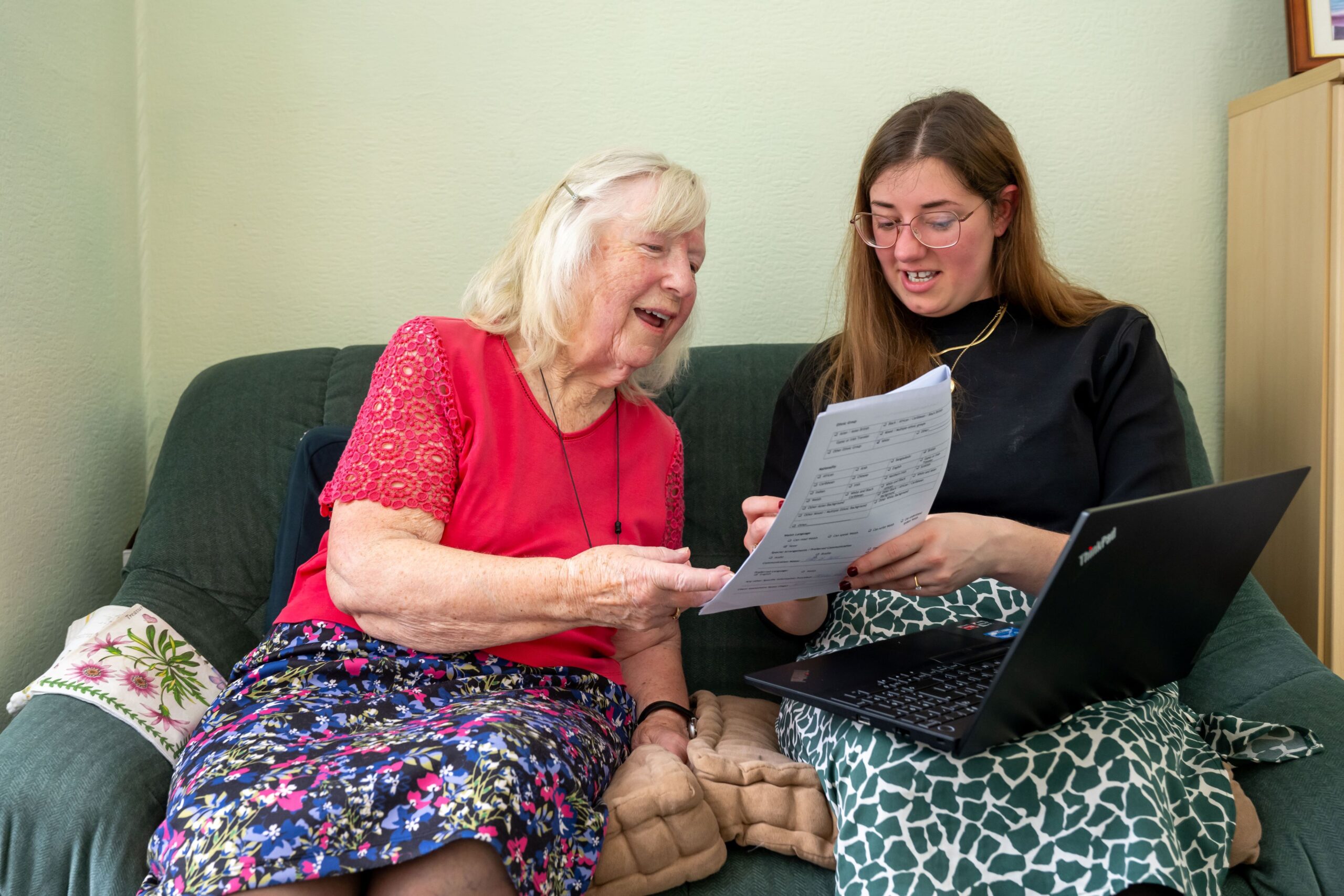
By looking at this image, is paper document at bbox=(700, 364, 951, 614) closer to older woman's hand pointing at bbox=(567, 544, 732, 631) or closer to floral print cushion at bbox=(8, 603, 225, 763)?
older woman's hand pointing at bbox=(567, 544, 732, 631)

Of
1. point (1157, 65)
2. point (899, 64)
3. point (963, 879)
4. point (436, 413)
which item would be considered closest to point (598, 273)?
point (436, 413)

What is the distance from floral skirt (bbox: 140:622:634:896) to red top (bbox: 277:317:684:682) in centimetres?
8

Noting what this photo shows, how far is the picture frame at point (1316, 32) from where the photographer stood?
1.94 meters

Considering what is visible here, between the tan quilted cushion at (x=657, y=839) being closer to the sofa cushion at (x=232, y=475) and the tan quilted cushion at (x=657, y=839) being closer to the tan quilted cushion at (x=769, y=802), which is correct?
the tan quilted cushion at (x=769, y=802)

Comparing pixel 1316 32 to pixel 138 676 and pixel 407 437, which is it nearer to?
pixel 407 437

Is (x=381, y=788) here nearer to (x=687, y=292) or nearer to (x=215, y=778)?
(x=215, y=778)

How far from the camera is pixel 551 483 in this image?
1367mm

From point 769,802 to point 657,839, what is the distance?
0.51ft

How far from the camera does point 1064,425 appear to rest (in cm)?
143

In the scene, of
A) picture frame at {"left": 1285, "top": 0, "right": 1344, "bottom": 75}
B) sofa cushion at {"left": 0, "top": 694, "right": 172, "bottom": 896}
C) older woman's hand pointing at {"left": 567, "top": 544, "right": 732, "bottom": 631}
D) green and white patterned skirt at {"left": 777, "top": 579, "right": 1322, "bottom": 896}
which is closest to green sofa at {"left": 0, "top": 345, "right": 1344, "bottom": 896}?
sofa cushion at {"left": 0, "top": 694, "right": 172, "bottom": 896}

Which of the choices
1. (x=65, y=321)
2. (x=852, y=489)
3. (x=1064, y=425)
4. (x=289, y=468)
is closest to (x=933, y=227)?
(x=1064, y=425)

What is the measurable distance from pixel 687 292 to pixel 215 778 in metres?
0.82

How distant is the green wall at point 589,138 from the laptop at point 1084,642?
3.51 ft

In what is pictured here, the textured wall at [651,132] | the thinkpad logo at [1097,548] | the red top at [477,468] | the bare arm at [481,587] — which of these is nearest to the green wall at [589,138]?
the textured wall at [651,132]
